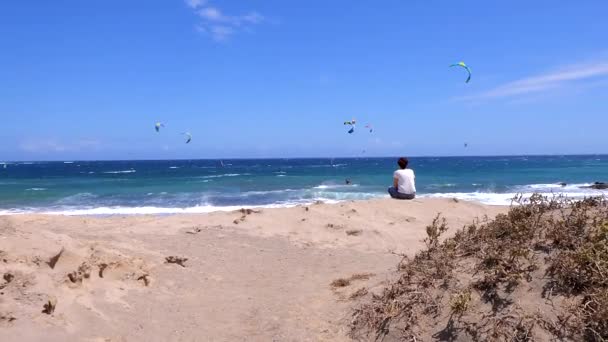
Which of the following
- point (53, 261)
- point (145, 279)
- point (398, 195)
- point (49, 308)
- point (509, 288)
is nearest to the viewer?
point (509, 288)

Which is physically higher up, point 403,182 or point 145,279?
point 403,182

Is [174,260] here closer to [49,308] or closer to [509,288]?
[49,308]

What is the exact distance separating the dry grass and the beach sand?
562mm

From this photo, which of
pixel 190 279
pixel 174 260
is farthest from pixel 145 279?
pixel 174 260

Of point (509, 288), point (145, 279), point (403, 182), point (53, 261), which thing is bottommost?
point (145, 279)

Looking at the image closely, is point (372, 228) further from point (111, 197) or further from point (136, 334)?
point (111, 197)

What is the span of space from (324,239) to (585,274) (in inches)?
Answer: 193

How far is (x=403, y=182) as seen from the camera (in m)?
10.1

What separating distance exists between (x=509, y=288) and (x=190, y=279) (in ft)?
12.2

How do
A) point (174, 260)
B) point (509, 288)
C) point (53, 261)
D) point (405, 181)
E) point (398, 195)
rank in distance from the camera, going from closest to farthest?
1. point (509, 288)
2. point (53, 261)
3. point (174, 260)
4. point (405, 181)
5. point (398, 195)

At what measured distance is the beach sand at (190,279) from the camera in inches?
173

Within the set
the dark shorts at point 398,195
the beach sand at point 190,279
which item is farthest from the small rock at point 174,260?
the dark shorts at point 398,195

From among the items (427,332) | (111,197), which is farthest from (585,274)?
(111,197)

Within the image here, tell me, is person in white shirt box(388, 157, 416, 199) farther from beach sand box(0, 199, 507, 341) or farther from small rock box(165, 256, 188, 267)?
small rock box(165, 256, 188, 267)
